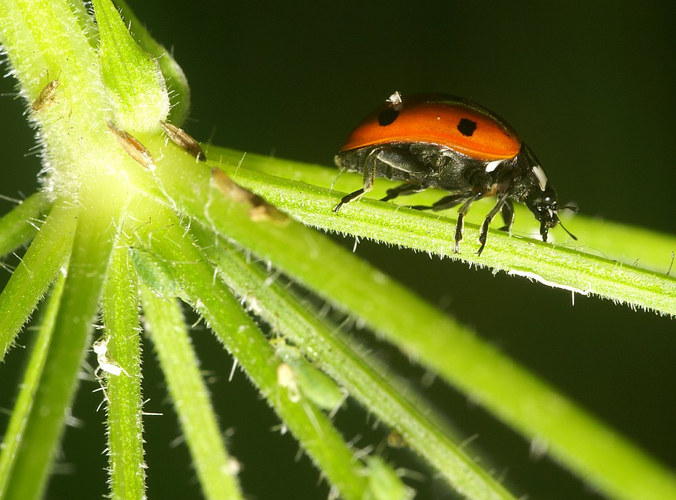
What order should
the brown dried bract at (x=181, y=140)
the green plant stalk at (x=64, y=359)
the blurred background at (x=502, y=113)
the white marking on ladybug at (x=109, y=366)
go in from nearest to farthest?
the green plant stalk at (x=64, y=359) → the white marking on ladybug at (x=109, y=366) → the brown dried bract at (x=181, y=140) → the blurred background at (x=502, y=113)

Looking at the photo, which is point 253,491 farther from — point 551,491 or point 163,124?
point 163,124

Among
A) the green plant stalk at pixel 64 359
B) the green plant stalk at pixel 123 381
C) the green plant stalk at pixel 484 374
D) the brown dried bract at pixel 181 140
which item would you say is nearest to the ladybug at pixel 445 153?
the brown dried bract at pixel 181 140

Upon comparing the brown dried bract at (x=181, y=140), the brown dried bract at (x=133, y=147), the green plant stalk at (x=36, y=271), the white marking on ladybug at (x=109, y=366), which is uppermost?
the brown dried bract at (x=181, y=140)

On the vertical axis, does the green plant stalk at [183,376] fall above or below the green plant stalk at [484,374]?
below

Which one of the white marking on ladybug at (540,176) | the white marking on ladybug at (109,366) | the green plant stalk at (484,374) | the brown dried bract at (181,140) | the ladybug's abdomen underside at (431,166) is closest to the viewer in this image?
the green plant stalk at (484,374)

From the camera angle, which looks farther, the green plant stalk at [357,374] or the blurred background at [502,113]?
the blurred background at [502,113]

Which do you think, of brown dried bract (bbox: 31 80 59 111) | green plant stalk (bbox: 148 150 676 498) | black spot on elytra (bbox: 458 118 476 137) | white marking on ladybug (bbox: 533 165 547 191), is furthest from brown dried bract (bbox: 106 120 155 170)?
white marking on ladybug (bbox: 533 165 547 191)

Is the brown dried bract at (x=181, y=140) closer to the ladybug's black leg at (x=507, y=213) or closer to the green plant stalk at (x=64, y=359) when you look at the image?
the green plant stalk at (x=64, y=359)

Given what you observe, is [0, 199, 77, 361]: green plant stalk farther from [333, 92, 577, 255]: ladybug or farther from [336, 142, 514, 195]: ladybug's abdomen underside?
[336, 142, 514, 195]: ladybug's abdomen underside
